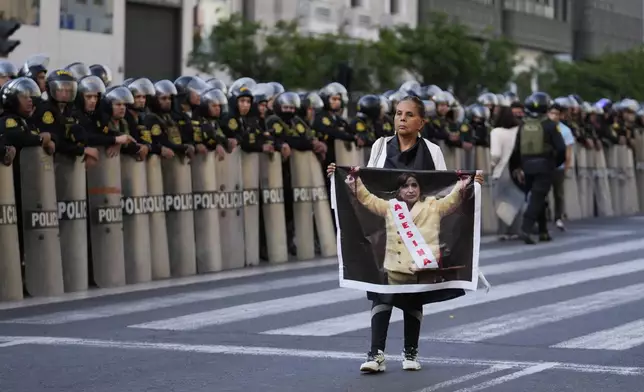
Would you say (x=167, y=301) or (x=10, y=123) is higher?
(x=10, y=123)

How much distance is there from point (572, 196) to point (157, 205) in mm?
11691

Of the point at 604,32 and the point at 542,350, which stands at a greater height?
the point at 604,32

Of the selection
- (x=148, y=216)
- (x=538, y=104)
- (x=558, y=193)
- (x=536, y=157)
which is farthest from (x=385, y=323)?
(x=558, y=193)

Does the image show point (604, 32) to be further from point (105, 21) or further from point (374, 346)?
point (374, 346)

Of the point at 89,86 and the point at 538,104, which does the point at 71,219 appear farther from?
the point at 538,104

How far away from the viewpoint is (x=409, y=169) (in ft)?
30.5

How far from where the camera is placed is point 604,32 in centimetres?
8688

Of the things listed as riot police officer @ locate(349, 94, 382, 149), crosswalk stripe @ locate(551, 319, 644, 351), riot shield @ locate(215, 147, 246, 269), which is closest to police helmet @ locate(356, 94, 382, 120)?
riot police officer @ locate(349, 94, 382, 149)

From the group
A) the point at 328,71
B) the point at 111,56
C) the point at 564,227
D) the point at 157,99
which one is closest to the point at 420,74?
the point at 328,71

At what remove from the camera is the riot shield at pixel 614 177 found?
2844 centimetres

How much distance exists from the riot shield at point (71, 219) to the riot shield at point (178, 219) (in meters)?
1.84

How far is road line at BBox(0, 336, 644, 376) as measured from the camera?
30.8 feet

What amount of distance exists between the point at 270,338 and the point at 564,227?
13243mm

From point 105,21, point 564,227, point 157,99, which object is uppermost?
point 105,21
